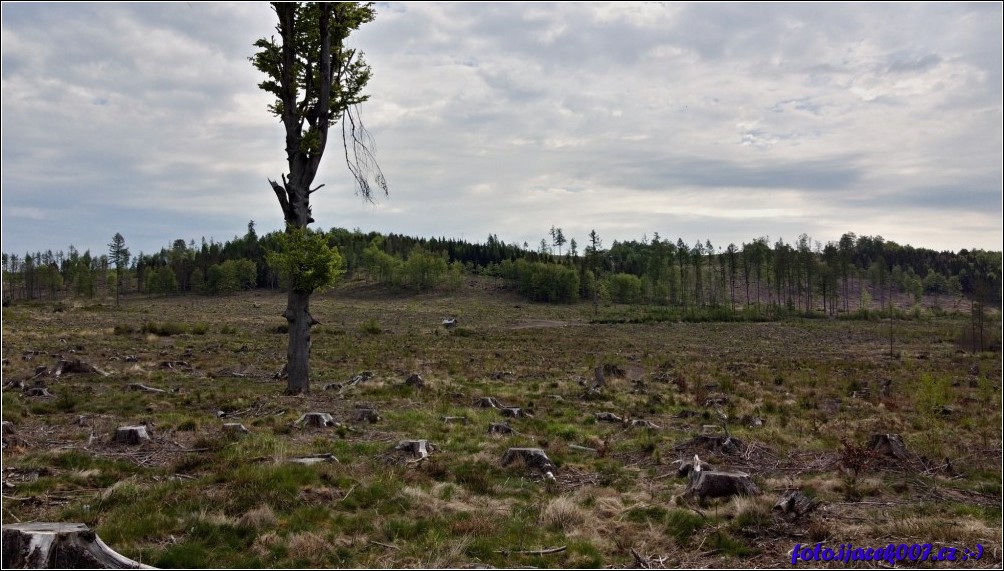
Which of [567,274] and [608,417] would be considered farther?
[567,274]

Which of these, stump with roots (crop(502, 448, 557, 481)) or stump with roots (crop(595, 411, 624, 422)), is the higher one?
stump with roots (crop(502, 448, 557, 481))

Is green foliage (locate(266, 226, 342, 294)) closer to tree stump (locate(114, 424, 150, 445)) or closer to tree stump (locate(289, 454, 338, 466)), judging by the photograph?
tree stump (locate(114, 424, 150, 445))

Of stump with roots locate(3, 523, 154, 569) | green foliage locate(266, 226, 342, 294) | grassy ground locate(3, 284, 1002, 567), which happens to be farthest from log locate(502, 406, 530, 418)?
stump with roots locate(3, 523, 154, 569)

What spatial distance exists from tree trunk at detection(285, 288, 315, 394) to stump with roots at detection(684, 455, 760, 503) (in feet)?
38.5

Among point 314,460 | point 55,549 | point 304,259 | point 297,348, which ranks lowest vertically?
point 314,460

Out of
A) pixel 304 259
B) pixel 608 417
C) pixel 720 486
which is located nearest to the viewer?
pixel 720 486

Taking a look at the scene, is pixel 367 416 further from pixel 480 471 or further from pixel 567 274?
pixel 567 274

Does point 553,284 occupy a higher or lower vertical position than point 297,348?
higher

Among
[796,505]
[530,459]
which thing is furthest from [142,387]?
[796,505]

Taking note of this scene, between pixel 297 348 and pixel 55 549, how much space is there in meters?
12.2

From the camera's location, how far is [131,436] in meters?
9.88

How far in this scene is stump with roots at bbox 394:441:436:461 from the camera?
9570 mm

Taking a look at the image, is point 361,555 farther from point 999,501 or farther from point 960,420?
point 960,420

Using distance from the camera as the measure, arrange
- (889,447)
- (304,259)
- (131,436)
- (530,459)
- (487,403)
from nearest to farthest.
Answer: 1. (530,459)
2. (889,447)
3. (131,436)
4. (487,403)
5. (304,259)
